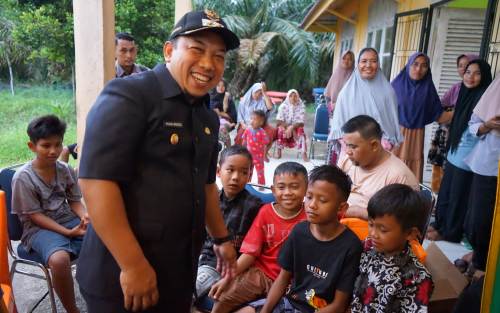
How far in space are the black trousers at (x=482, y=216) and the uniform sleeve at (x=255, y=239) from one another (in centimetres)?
193

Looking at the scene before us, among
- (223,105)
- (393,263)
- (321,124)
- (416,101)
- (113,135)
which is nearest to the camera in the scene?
(113,135)

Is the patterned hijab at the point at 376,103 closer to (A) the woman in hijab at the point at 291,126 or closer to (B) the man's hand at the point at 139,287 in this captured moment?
(B) the man's hand at the point at 139,287

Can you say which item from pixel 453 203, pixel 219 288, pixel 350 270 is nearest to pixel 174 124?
pixel 219 288

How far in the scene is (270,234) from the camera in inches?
77.9

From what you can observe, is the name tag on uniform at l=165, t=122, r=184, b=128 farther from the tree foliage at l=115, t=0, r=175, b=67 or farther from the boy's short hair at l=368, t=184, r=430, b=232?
the tree foliage at l=115, t=0, r=175, b=67

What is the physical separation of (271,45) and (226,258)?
14024mm

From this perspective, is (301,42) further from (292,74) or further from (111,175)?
(111,175)

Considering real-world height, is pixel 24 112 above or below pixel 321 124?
below

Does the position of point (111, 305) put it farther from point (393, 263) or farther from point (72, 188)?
point (72, 188)

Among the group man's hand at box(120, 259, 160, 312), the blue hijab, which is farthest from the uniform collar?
the blue hijab

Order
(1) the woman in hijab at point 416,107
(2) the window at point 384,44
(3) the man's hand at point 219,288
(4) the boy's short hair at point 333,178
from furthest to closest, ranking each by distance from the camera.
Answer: (2) the window at point 384,44, (1) the woman in hijab at point 416,107, (4) the boy's short hair at point 333,178, (3) the man's hand at point 219,288

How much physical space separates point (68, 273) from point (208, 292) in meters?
0.81

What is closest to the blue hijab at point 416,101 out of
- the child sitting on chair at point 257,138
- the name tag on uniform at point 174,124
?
the child sitting on chair at point 257,138

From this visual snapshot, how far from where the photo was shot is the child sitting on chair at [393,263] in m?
1.53
